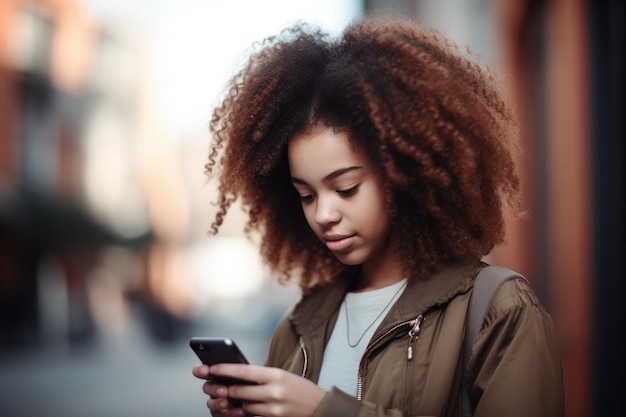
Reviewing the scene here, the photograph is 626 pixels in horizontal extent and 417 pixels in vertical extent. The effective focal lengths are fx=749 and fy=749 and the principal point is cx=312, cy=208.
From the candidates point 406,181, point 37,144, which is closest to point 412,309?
point 406,181

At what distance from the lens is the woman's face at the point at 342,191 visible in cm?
208

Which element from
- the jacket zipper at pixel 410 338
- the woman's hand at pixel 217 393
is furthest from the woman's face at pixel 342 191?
the woman's hand at pixel 217 393

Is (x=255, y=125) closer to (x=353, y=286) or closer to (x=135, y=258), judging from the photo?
(x=353, y=286)

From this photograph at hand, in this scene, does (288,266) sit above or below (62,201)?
below

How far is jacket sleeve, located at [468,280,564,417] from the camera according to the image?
177 cm

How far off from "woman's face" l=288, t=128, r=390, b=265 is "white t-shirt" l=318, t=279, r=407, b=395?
6.5 inches

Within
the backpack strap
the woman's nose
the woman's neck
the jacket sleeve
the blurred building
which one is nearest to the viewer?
the jacket sleeve

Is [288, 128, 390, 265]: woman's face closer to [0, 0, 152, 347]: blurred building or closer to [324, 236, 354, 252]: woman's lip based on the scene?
[324, 236, 354, 252]: woman's lip

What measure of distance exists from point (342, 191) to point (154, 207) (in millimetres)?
46049

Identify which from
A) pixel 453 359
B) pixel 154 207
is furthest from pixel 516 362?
pixel 154 207

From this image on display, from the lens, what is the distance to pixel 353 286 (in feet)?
8.08

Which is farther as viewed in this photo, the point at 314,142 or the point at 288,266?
the point at 288,266

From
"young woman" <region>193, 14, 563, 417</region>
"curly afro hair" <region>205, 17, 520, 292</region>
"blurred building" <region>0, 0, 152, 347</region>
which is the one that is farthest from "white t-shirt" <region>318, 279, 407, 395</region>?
"blurred building" <region>0, 0, 152, 347</region>

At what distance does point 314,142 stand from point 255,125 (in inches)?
13.8
